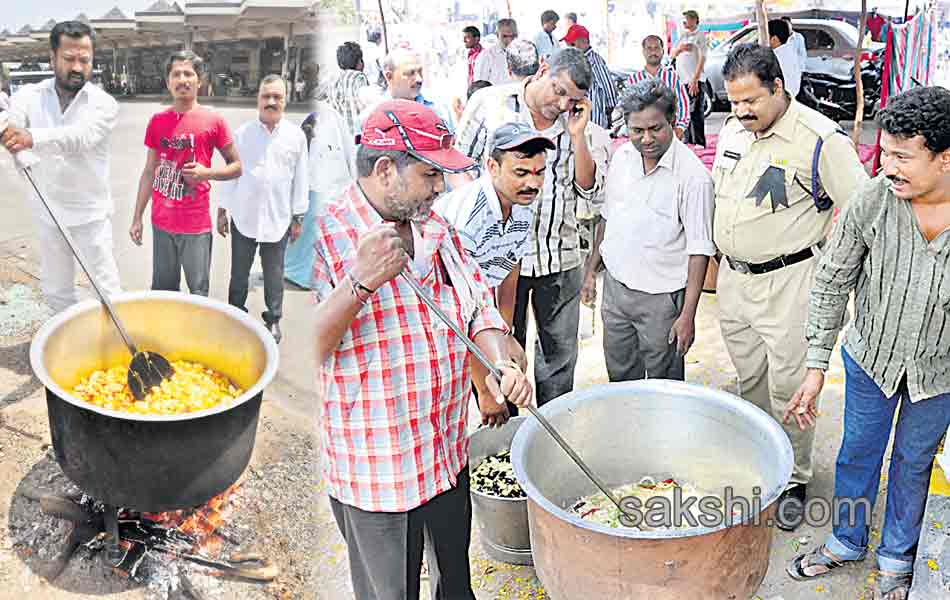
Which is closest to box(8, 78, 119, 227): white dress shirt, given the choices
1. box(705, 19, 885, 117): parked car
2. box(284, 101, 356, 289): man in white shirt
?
box(284, 101, 356, 289): man in white shirt

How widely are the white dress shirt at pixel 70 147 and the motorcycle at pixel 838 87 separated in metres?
9.58

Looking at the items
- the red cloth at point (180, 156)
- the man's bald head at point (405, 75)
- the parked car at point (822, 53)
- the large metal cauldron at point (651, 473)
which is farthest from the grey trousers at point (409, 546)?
the parked car at point (822, 53)

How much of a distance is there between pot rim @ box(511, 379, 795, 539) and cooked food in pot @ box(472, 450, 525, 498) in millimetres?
406

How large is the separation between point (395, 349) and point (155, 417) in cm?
50

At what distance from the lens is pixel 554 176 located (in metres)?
3.19

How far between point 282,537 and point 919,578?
1.88 meters

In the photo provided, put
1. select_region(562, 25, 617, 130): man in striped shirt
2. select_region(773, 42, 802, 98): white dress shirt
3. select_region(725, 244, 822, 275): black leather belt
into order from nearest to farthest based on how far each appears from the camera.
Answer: select_region(725, 244, 822, 275): black leather belt, select_region(562, 25, 617, 130): man in striped shirt, select_region(773, 42, 802, 98): white dress shirt

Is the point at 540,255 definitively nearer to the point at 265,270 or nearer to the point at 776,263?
the point at 776,263

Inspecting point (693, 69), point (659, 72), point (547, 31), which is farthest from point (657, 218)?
point (547, 31)

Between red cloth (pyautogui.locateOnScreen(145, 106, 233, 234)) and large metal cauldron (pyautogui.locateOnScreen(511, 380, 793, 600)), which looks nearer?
red cloth (pyautogui.locateOnScreen(145, 106, 233, 234))

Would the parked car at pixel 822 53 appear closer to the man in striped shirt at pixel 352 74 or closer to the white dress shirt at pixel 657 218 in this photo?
the man in striped shirt at pixel 352 74

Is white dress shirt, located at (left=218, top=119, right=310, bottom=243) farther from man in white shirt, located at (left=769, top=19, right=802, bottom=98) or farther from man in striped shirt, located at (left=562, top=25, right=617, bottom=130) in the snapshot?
man in white shirt, located at (left=769, top=19, right=802, bottom=98)

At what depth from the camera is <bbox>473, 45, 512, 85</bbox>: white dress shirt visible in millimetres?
7652

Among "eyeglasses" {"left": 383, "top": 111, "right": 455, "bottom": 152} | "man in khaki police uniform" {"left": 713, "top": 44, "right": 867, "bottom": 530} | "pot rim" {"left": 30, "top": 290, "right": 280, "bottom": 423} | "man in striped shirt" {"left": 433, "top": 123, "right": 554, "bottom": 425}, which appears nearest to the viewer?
"pot rim" {"left": 30, "top": 290, "right": 280, "bottom": 423}
